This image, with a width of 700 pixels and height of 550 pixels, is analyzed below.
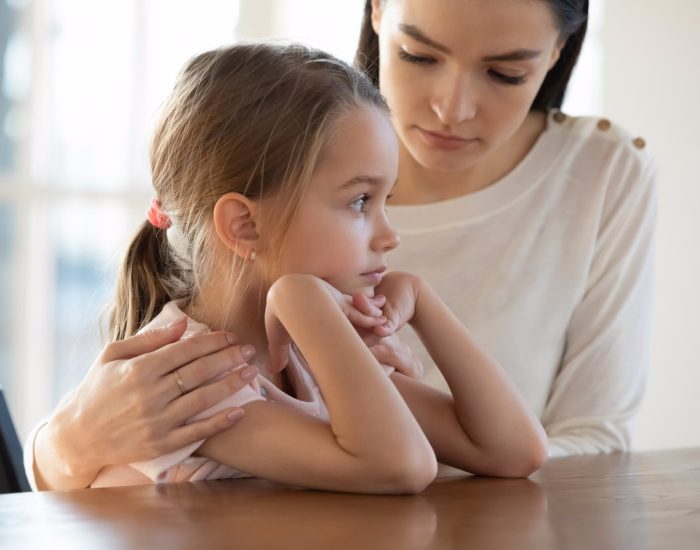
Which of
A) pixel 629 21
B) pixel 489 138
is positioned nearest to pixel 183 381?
pixel 489 138

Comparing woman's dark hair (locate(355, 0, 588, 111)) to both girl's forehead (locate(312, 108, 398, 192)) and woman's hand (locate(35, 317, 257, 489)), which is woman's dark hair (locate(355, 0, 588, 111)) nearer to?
girl's forehead (locate(312, 108, 398, 192))

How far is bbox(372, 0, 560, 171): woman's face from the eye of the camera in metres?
1.60

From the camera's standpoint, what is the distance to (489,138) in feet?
5.74

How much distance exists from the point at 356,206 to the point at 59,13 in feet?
8.92

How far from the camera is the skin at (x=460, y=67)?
5.24ft

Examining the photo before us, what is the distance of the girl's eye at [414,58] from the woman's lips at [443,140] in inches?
4.4

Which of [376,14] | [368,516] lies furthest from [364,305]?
[376,14]

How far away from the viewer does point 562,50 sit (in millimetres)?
1926

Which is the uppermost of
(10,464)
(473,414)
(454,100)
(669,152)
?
(454,100)

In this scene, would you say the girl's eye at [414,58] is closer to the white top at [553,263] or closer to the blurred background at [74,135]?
the white top at [553,263]

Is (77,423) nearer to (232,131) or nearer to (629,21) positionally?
(232,131)

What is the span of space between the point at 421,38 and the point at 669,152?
2747 millimetres

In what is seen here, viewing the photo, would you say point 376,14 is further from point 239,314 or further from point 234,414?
point 234,414

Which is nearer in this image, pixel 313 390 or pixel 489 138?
pixel 313 390
